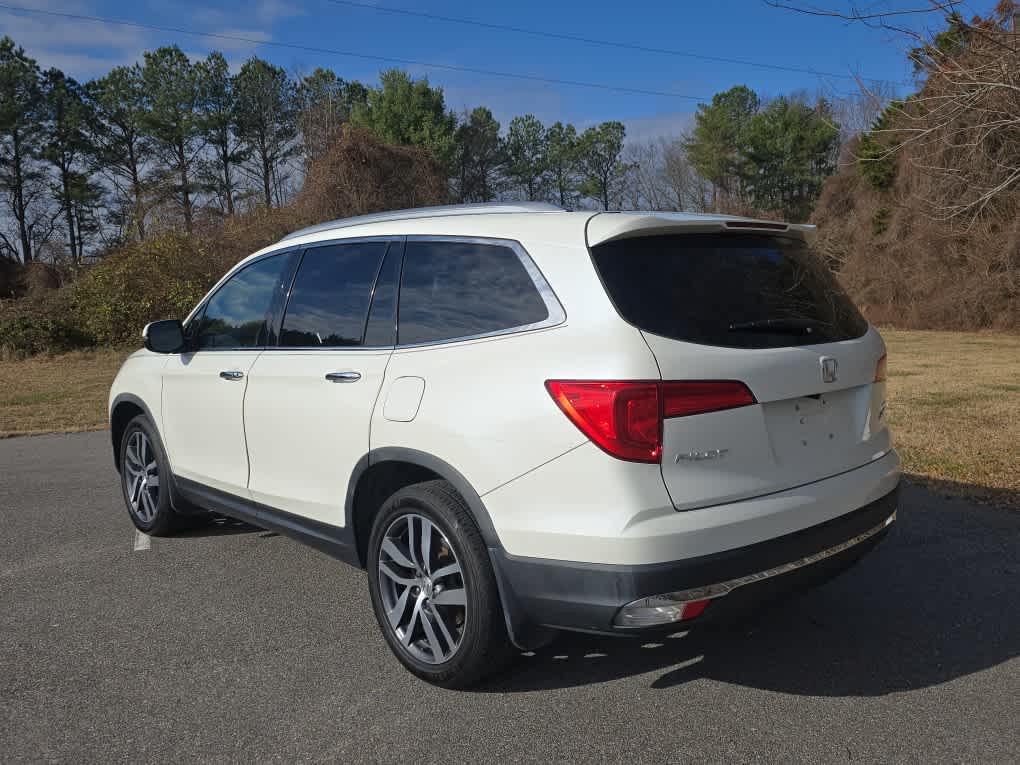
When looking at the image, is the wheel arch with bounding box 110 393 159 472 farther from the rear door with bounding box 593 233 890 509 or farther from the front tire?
the rear door with bounding box 593 233 890 509

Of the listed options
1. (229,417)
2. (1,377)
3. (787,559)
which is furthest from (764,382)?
(1,377)

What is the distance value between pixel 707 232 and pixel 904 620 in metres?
2.01

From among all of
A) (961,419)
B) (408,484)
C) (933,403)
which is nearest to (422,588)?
(408,484)

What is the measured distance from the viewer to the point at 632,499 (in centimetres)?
263

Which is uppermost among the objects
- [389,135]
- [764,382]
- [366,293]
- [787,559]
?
[389,135]

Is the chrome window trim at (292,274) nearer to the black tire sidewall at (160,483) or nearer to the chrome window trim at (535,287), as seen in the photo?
the chrome window trim at (535,287)

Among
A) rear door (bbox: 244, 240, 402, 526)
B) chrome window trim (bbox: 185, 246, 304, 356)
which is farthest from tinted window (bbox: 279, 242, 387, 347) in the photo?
chrome window trim (bbox: 185, 246, 304, 356)

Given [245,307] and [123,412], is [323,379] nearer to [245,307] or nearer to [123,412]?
[245,307]

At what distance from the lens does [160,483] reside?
5129mm

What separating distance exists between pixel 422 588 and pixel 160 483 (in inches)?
102

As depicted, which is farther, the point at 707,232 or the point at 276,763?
the point at 707,232

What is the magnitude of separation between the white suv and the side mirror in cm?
116

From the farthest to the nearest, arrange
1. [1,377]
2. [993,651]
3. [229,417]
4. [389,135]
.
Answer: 1. [389,135]
2. [1,377]
3. [229,417]
4. [993,651]

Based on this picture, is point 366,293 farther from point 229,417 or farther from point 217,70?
point 217,70
